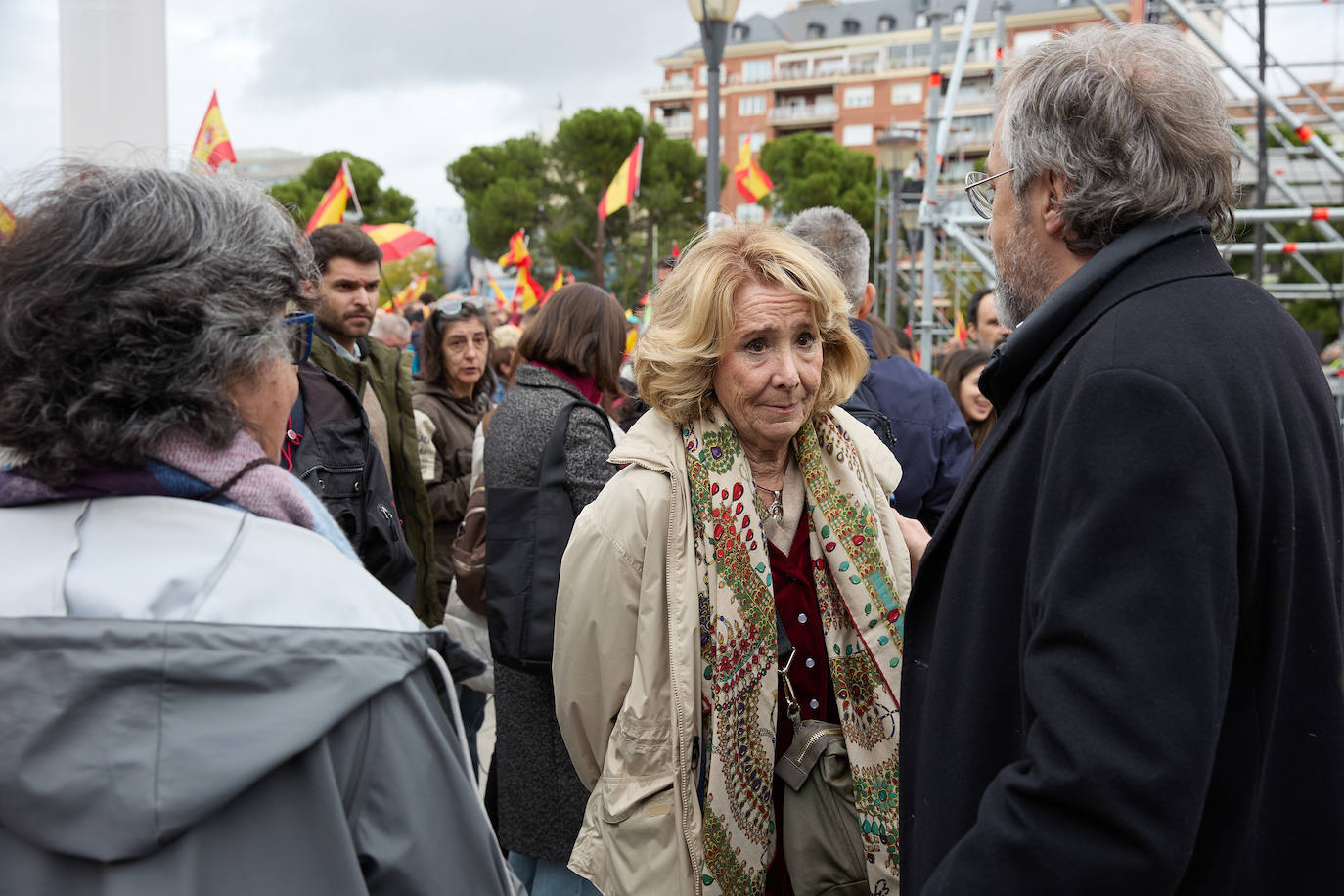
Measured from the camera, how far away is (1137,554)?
1.32m

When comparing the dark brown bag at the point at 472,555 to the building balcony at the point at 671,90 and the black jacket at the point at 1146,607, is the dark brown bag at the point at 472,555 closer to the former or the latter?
the black jacket at the point at 1146,607

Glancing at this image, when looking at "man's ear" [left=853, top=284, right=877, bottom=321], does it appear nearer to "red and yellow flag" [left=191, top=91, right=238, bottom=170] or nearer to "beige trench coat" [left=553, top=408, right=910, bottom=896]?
"beige trench coat" [left=553, top=408, right=910, bottom=896]

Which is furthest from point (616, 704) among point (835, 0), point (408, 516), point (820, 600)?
point (835, 0)

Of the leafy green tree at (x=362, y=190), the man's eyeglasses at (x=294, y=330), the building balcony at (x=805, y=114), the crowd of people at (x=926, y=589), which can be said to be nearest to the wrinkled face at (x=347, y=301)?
the crowd of people at (x=926, y=589)

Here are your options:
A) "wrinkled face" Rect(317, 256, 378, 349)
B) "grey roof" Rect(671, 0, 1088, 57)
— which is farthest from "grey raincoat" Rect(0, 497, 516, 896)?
"grey roof" Rect(671, 0, 1088, 57)

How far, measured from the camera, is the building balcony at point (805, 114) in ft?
267

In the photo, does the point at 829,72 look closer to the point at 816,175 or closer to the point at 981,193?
the point at 816,175

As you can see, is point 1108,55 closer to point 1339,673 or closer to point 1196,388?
point 1196,388

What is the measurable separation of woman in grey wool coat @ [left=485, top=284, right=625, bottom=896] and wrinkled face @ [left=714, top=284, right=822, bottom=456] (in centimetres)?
74

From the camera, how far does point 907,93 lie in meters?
78.1

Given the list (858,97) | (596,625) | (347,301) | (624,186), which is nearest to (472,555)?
(347,301)

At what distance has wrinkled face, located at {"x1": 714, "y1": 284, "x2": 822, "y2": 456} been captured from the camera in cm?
258

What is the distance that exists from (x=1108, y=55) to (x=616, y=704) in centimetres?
162

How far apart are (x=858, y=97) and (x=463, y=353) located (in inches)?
3203
